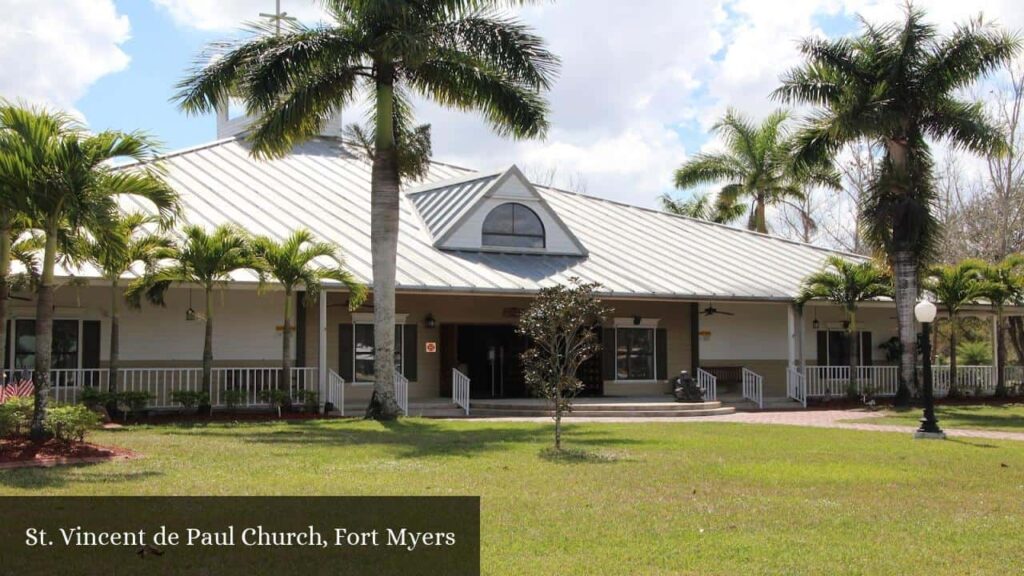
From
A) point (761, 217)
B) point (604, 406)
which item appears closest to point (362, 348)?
point (604, 406)

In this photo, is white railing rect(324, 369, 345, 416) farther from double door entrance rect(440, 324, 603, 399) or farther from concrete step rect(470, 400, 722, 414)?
double door entrance rect(440, 324, 603, 399)

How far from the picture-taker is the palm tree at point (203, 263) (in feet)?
58.6

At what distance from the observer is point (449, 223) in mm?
25172

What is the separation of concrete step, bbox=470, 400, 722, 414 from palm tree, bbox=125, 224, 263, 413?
254 inches

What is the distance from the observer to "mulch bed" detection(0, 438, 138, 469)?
35.3 ft

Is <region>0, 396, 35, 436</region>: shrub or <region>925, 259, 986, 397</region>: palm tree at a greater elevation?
<region>925, 259, 986, 397</region>: palm tree

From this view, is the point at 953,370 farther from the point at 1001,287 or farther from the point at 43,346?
the point at 43,346

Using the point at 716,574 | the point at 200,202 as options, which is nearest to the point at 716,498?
the point at 716,574

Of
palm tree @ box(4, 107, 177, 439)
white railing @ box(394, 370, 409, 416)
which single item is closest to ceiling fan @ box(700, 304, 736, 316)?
white railing @ box(394, 370, 409, 416)

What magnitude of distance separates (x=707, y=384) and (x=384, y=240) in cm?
1026

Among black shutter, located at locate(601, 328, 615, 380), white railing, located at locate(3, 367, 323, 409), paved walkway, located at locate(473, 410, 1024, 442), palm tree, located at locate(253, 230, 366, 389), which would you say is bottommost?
paved walkway, located at locate(473, 410, 1024, 442)

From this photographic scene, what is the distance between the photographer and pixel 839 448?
1445 centimetres

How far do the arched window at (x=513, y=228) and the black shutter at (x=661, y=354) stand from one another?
3939 mm

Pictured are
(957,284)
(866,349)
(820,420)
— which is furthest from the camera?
(866,349)
